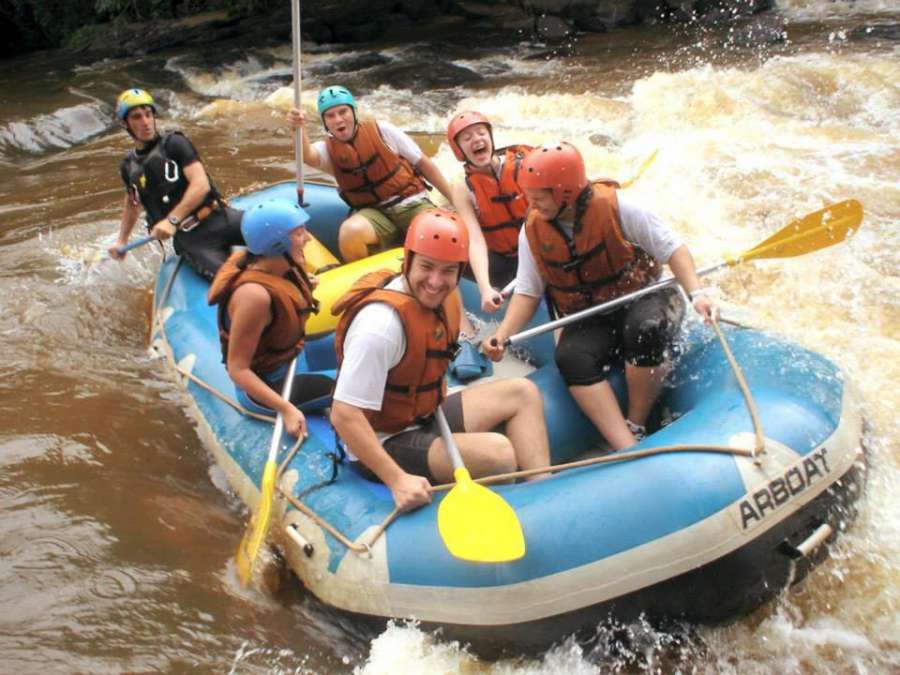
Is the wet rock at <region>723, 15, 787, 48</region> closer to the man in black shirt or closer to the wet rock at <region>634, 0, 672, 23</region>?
the wet rock at <region>634, 0, 672, 23</region>

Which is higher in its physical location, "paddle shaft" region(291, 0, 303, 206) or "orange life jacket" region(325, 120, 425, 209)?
"paddle shaft" region(291, 0, 303, 206)

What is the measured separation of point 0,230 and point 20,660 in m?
4.81

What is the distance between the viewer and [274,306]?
2.90 metres

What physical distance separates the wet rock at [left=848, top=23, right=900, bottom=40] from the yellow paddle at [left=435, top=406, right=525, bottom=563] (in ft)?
30.2

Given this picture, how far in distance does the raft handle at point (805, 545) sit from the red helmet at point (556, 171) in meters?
1.25

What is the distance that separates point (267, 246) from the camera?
2.82m

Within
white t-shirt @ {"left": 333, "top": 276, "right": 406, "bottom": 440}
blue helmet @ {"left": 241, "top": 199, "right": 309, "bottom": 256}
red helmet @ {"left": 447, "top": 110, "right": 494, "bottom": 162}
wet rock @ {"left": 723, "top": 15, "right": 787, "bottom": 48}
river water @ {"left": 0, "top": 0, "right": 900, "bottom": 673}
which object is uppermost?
red helmet @ {"left": 447, "top": 110, "right": 494, "bottom": 162}

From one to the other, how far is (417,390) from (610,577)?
77 cm

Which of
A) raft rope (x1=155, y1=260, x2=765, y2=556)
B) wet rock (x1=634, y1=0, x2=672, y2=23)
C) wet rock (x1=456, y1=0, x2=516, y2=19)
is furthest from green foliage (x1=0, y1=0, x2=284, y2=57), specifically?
raft rope (x1=155, y1=260, x2=765, y2=556)

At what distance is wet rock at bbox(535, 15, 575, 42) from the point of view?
12.9 metres

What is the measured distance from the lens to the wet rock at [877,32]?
9422mm

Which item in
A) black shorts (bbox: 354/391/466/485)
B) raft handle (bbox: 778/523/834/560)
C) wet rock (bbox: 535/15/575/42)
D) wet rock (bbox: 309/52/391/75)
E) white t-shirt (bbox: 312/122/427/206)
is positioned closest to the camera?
raft handle (bbox: 778/523/834/560)

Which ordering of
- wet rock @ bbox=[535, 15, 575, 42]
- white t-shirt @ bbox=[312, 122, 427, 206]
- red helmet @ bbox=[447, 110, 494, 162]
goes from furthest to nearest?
wet rock @ bbox=[535, 15, 575, 42] < white t-shirt @ bbox=[312, 122, 427, 206] < red helmet @ bbox=[447, 110, 494, 162]

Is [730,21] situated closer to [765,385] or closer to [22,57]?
[765,385]
